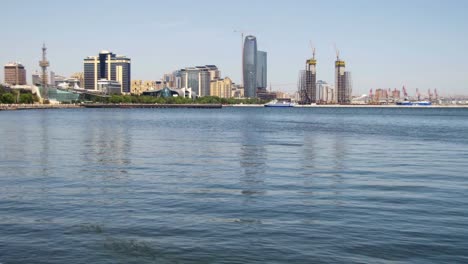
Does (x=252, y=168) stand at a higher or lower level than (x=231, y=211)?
higher

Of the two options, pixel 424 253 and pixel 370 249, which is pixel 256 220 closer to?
pixel 370 249

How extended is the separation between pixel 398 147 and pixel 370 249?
34143 mm

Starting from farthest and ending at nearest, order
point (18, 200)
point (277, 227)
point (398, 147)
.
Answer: point (398, 147)
point (18, 200)
point (277, 227)

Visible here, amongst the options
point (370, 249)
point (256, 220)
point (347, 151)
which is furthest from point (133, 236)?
point (347, 151)

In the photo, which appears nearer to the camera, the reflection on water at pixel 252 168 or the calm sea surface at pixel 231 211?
the calm sea surface at pixel 231 211

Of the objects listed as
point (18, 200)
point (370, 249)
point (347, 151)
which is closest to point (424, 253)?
point (370, 249)

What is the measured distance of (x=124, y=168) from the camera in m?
29.5

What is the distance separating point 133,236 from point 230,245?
8.44 ft

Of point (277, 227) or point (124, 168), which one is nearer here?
point (277, 227)

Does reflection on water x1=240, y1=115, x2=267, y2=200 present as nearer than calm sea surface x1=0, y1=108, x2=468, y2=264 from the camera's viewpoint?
No

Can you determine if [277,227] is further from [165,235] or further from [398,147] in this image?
[398,147]

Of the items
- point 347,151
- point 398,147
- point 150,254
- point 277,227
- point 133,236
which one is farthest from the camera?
point 398,147

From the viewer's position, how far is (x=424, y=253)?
13648mm

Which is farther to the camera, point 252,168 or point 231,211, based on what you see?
point 252,168
